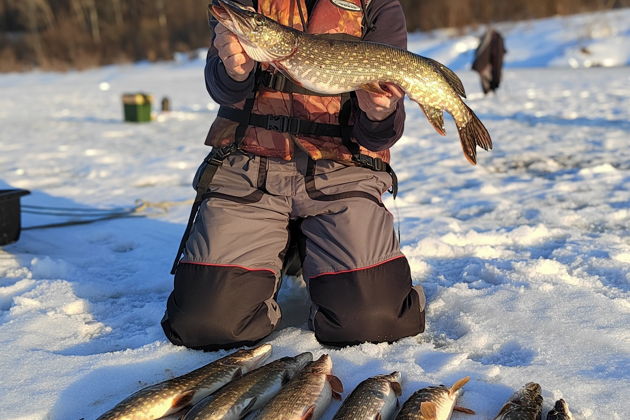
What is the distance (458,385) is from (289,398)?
55 centimetres

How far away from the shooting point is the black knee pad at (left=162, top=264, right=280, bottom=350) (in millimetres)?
2268

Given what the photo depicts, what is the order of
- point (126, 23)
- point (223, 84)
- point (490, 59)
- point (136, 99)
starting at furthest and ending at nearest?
point (126, 23)
point (490, 59)
point (136, 99)
point (223, 84)

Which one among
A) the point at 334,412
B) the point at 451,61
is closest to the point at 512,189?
the point at 334,412

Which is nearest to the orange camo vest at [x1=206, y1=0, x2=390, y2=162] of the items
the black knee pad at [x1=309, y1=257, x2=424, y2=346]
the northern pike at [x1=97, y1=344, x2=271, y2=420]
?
the black knee pad at [x1=309, y1=257, x2=424, y2=346]

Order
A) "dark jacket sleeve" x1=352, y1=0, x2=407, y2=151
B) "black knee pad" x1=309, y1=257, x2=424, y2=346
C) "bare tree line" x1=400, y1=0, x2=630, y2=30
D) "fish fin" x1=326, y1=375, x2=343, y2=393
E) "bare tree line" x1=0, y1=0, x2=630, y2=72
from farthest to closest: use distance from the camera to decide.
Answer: "bare tree line" x1=0, y1=0, x2=630, y2=72 < "bare tree line" x1=400, y1=0, x2=630, y2=30 < "dark jacket sleeve" x1=352, y1=0, x2=407, y2=151 < "black knee pad" x1=309, y1=257, x2=424, y2=346 < "fish fin" x1=326, y1=375, x2=343, y2=393

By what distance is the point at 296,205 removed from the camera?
2.58m

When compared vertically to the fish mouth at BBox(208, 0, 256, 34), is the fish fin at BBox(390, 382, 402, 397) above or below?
below

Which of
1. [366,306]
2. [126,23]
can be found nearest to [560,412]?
[366,306]

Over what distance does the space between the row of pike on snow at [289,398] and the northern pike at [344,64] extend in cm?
102

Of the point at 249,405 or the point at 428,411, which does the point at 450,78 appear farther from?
the point at 249,405

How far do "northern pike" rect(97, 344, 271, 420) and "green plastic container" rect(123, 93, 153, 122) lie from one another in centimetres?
809

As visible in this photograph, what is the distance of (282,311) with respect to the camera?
8.88 feet

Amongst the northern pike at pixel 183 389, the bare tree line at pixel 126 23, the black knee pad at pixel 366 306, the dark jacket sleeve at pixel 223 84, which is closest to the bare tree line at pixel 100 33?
the bare tree line at pixel 126 23

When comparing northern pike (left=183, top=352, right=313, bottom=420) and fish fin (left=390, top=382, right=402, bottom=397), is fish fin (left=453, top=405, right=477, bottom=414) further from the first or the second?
northern pike (left=183, top=352, right=313, bottom=420)
